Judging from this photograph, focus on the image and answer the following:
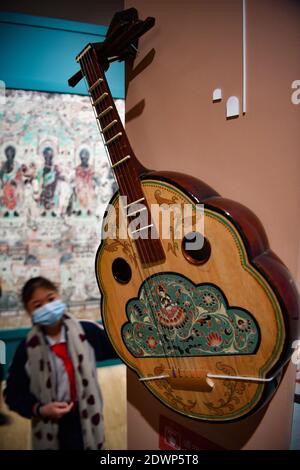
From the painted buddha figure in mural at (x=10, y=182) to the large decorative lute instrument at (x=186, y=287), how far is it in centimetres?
23

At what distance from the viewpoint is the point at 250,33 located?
59 cm

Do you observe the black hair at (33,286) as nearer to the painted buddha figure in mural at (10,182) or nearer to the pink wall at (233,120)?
the painted buddha figure in mural at (10,182)

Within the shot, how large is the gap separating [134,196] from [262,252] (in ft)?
0.93

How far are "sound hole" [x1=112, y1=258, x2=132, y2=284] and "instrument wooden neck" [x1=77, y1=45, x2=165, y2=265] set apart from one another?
0.07 meters

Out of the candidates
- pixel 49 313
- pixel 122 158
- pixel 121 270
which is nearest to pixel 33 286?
pixel 49 313

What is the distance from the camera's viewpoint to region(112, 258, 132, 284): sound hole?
0.69 meters

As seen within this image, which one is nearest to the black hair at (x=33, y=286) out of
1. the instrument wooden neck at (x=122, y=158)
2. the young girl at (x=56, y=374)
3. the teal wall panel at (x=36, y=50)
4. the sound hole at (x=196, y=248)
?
the young girl at (x=56, y=374)

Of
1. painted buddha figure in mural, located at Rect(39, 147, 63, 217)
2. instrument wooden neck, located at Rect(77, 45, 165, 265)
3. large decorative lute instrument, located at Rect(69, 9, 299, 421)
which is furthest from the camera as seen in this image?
painted buddha figure in mural, located at Rect(39, 147, 63, 217)

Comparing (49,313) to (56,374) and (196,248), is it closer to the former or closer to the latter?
(56,374)

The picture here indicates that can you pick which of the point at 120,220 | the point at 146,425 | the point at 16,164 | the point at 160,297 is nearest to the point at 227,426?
the point at 146,425

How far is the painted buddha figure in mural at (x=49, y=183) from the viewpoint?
723mm

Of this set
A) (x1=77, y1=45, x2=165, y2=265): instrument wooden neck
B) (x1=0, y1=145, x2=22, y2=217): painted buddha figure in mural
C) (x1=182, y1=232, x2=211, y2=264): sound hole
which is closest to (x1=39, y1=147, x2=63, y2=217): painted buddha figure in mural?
(x1=0, y1=145, x2=22, y2=217): painted buddha figure in mural

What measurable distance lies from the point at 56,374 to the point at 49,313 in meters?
0.16

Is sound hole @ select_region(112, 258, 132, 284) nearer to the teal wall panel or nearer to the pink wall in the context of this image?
the pink wall
